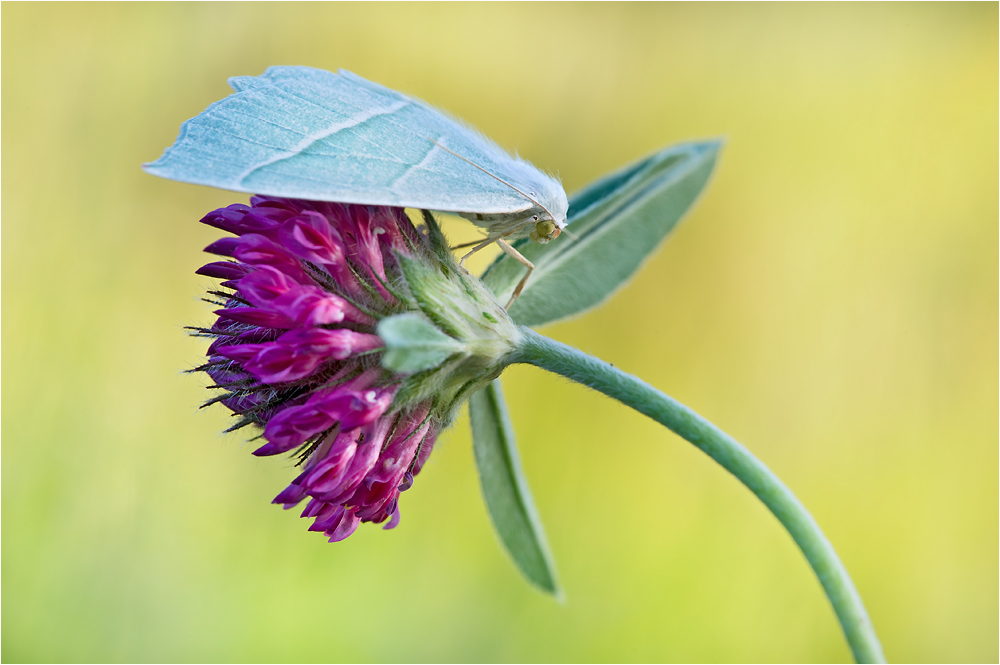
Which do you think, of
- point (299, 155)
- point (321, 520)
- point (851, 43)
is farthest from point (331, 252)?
point (851, 43)

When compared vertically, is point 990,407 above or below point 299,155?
below

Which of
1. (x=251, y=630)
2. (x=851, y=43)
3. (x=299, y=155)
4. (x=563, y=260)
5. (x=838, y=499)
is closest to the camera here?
(x=299, y=155)

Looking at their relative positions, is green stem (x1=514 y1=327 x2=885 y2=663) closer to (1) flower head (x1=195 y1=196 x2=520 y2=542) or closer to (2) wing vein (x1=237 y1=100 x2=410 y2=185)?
(1) flower head (x1=195 y1=196 x2=520 y2=542)

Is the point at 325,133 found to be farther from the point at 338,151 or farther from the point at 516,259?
the point at 516,259

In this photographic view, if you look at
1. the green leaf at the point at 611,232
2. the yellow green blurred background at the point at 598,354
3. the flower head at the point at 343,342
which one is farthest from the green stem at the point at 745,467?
the yellow green blurred background at the point at 598,354

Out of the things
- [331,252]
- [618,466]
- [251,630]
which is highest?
[331,252]

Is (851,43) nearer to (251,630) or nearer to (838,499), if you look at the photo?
(838,499)

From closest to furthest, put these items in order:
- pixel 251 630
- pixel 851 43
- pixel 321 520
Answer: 1. pixel 321 520
2. pixel 251 630
3. pixel 851 43
